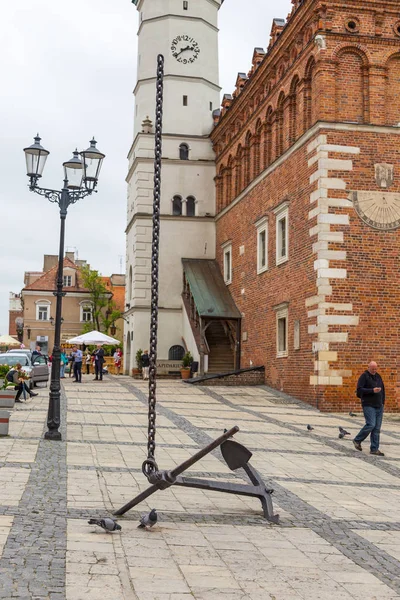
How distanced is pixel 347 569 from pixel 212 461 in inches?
239

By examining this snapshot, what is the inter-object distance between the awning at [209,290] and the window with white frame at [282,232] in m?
5.71

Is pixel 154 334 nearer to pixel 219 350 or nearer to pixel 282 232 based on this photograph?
pixel 282 232

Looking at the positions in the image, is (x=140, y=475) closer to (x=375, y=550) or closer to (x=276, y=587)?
(x=375, y=550)

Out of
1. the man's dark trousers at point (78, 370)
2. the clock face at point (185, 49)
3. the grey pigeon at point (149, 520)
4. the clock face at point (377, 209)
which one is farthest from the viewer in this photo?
the clock face at point (185, 49)

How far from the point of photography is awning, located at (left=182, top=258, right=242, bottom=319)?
107ft

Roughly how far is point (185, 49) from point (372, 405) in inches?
1125

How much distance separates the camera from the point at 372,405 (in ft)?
47.6

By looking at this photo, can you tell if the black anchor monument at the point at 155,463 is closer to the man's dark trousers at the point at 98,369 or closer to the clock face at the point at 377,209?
the clock face at the point at 377,209

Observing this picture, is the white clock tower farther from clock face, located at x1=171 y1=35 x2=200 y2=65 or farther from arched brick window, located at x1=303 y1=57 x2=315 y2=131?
arched brick window, located at x1=303 y1=57 x2=315 y2=131

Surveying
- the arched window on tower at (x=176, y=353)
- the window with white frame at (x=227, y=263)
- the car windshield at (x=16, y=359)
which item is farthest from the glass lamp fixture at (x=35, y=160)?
the arched window on tower at (x=176, y=353)

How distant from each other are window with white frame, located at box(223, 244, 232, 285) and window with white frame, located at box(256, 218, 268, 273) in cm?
462

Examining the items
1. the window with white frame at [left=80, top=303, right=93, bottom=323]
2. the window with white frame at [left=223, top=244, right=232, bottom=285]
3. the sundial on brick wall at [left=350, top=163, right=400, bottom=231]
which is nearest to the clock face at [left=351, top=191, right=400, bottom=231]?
the sundial on brick wall at [left=350, top=163, right=400, bottom=231]

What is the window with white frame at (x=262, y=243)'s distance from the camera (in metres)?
28.8

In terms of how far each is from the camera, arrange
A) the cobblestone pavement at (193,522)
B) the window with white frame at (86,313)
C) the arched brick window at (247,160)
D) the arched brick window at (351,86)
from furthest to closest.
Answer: the window with white frame at (86,313) < the arched brick window at (247,160) < the arched brick window at (351,86) < the cobblestone pavement at (193,522)
